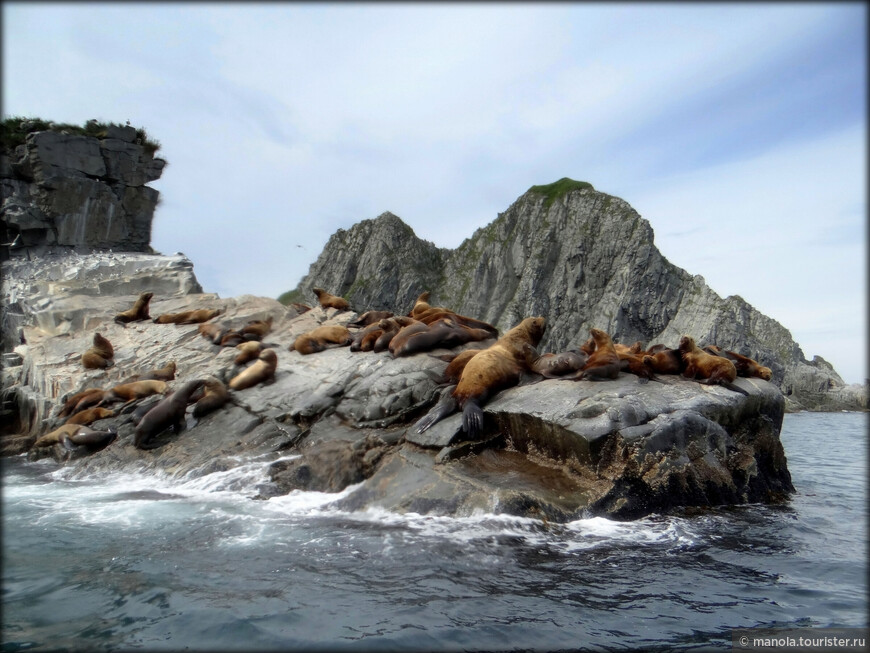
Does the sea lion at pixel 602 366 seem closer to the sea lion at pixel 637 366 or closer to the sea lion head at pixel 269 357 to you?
the sea lion at pixel 637 366

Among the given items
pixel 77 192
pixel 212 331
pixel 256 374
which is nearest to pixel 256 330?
pixel 212 331

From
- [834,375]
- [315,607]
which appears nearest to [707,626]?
[315,607]

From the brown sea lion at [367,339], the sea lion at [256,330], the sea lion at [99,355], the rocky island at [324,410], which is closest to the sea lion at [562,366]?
the rocky island at [324,410]

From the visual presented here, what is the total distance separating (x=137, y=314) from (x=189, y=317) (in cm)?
167

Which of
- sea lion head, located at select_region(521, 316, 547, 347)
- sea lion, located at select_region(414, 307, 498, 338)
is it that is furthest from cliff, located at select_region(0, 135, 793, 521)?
sea lion, located at select_region(414, 307, 498, 338)

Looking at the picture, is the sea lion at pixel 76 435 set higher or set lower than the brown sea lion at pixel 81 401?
lower

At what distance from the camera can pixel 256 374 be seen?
32.6 feet

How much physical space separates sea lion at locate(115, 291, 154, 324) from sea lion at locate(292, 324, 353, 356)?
5.17m

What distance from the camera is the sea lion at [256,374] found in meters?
9.91

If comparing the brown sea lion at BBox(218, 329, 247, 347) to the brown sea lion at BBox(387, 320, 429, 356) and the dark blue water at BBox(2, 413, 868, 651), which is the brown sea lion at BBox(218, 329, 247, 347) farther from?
the dark blue water at BBox(2, 413, 868, 651)

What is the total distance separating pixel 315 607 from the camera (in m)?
3.79

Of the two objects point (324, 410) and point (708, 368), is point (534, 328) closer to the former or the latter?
point (708, 368)

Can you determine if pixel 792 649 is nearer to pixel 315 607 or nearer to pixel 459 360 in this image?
pixel 315 607

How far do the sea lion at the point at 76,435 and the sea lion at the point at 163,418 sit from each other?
1.86 feet
